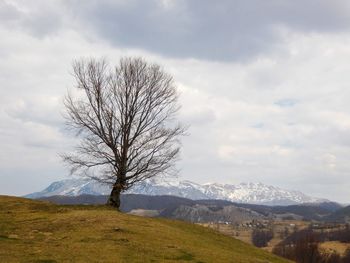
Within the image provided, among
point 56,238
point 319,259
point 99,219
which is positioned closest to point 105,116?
point 99,219

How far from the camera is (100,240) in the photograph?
33156mm

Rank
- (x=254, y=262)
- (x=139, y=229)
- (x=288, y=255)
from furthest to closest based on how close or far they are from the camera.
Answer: (x=288, y=255) → (x=139, y=229) → (x=254, y=262)

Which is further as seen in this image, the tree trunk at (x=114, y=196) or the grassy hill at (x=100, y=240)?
the tree trunk at (x=114, y=196)

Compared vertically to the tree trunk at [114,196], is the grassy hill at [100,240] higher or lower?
lower

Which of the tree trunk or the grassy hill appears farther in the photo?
the tree trunk

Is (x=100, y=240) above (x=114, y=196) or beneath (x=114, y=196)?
beneath

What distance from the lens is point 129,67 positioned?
188ft

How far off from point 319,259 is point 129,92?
107 m

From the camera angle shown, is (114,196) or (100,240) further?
(114,196)

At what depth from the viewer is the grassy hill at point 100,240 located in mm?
28625

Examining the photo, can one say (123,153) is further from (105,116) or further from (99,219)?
(99,219)

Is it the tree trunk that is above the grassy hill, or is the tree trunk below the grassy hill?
above

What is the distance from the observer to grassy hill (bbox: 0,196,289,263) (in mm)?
28625

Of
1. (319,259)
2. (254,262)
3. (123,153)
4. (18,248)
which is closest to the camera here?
(18,248)
